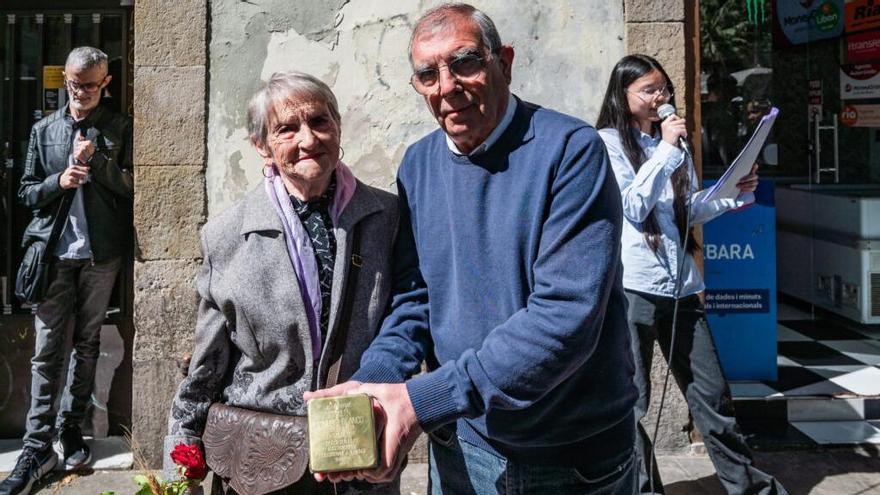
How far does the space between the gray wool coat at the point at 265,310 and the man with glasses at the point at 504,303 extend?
152 millimetres

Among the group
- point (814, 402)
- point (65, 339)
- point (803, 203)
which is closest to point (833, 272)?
point (803, 203)

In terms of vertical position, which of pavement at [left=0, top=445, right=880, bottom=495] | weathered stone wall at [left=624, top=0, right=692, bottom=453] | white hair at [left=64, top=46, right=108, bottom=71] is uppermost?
weathered stone wall at [left=624, top=0, right=692, bottom=453]

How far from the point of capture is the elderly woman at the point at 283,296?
95.8 inches

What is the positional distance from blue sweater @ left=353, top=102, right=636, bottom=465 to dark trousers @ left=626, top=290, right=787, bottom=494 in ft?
6.24

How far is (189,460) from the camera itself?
242 cm

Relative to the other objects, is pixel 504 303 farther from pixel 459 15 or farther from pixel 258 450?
pixel 258 450

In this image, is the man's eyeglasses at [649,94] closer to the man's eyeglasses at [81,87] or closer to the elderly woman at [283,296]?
the elderly woman at [283,296]

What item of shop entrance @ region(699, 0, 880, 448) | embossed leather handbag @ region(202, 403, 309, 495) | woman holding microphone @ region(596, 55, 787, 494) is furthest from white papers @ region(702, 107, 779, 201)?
embossed leather handbag @ region(202, 403, 309, 495)

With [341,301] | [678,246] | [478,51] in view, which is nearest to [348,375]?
[341,301]

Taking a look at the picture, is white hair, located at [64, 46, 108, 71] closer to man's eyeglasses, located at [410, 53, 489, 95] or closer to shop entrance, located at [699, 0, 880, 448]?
man's eyeglasses, located at [410, 53, 489, 95]

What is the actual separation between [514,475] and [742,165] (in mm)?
2310

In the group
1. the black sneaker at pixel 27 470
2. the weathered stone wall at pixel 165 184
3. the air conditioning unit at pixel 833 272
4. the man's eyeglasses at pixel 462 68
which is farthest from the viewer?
the air conditioning unit at pixel 833 272

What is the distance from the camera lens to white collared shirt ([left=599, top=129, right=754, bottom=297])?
12.8ft

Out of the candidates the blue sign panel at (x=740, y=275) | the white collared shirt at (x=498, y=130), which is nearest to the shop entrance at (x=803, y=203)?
the blue sign panel at (x=740, y=275)
